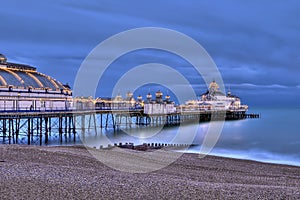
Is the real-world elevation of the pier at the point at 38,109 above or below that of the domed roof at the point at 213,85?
below

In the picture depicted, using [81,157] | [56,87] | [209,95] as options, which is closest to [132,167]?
[81,157]

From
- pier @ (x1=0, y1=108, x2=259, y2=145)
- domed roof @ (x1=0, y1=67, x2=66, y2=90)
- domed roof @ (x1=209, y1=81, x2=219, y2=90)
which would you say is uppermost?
domed roof @ (x1=209, y1=81, x2=219, y2=90)

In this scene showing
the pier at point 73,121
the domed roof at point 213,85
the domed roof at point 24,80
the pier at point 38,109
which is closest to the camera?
the pier at point 73,121

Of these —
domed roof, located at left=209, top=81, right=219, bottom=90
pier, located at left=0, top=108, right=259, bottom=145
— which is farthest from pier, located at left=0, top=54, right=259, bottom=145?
domed roof, located at left=209, top=81, right=219, bottom=90

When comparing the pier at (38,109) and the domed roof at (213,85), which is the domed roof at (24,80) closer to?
the pier at (38,109)

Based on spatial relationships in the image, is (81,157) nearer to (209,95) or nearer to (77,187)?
(77,187)

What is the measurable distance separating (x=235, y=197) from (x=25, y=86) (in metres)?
42.2

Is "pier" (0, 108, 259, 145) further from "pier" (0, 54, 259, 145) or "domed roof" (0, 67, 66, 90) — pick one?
"domed roof" (0, 67, 66, 90)

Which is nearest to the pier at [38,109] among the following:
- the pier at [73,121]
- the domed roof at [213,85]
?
the pier at [73,121]

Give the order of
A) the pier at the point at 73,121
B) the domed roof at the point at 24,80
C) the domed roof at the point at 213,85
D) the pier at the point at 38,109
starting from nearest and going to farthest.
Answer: the pier at the point at 73,121
the pier at the point at 38,109
the domed roof at the point at 24,80
the domed roof at the point at 213,85

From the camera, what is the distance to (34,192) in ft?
26.0

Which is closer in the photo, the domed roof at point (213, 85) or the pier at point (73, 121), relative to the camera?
the pier at point (73, 121)

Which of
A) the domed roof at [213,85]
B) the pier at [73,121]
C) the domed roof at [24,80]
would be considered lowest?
the pier at [73,121]

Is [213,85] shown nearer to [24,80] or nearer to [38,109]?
[24,80]
